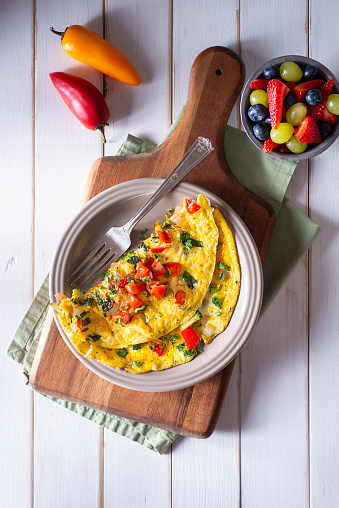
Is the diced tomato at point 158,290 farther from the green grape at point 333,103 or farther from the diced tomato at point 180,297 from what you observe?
the green grape at point 333,103

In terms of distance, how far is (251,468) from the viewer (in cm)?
309

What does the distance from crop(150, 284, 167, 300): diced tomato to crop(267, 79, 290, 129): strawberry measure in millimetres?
1139

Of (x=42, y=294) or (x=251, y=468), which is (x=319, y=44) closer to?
(x=42, y=294)

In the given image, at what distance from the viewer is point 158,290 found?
2.53 m

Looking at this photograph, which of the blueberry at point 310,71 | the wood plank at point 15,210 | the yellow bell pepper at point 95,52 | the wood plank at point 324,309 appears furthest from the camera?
the wood plank at point 15,210

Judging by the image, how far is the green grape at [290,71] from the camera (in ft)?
8.85

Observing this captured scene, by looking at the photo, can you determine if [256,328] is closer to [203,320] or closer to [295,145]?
[203,320]

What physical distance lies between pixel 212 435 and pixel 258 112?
6.89 ft

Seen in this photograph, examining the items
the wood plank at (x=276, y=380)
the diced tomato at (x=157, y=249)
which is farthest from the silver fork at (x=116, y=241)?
the wood plank at (x=276, y=380)

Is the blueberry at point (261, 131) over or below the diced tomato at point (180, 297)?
over

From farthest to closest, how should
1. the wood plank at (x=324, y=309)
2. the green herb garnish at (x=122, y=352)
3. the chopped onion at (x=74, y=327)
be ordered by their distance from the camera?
the wood plank at (x=324, y=309)
the green herb garnish at (x=122, y=352)
the chopped onion at (x=74, y=327)

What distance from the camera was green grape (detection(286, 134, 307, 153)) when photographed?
8.97ft

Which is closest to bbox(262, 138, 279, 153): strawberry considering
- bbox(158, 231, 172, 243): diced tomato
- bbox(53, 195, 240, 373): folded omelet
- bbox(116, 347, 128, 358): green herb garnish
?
bbox(53, 195, 240, 373): folded omelet

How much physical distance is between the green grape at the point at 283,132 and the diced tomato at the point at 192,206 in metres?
0.63
